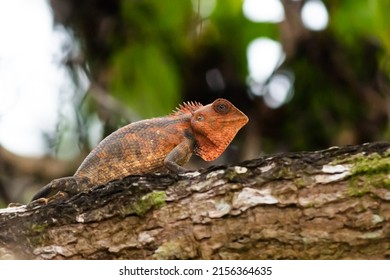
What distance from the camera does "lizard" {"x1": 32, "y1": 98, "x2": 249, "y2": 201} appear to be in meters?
6.49

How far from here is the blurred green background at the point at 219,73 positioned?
9.42 metres

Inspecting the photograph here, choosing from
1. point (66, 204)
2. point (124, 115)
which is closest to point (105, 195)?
point (66, 204)

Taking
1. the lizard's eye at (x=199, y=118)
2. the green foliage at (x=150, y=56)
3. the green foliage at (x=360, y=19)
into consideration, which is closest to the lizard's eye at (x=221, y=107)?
the lizard's eye at (x=199, y=118)

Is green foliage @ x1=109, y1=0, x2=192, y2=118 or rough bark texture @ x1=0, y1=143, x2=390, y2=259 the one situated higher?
green foliage @ x1=109, y1=0, x2=192, y2=118

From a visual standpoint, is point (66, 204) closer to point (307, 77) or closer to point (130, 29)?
point (130, 29)

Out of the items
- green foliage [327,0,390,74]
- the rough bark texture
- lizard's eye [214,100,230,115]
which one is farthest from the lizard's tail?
green foliage [327,0,390,74]

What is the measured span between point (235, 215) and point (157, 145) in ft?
5.37

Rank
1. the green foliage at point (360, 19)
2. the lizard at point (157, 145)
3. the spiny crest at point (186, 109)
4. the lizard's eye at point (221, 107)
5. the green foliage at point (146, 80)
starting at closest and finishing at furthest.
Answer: the lizard at point (157, 145) → the lizard's eye at point (221, 107) → the spiny crest at point (186, 109) → the green foliage at point (360, 19) → the green foliage at point (146, 80)

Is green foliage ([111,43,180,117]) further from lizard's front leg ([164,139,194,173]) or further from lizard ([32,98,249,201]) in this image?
lizard's front leg ([164,139,194,173])

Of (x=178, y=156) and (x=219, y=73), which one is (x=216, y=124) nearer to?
(x=178, y=156)

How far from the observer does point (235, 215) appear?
17.2 feet

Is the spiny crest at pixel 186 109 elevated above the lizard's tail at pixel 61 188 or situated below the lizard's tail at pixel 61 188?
above

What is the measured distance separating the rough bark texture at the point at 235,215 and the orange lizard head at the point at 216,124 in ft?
4.87

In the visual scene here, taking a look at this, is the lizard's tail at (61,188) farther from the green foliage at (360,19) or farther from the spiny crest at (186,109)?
the green foliage at (360,19)
